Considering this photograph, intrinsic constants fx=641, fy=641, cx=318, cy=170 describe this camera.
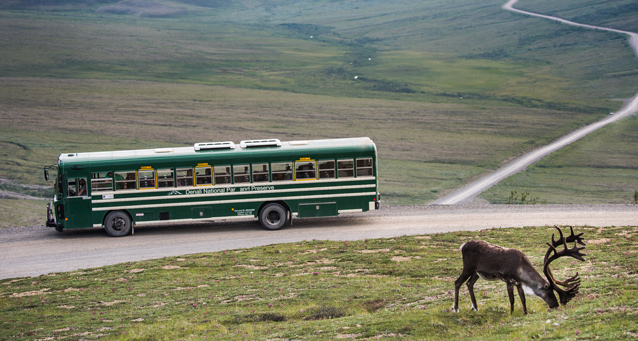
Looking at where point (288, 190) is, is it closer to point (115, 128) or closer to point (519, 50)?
point (115, 128)

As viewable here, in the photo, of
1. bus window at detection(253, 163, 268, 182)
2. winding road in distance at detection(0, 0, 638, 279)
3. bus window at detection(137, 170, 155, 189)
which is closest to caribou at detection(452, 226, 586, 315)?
winding road in distance at detection(0, 0, 638, 279)

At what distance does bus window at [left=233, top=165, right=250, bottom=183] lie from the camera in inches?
1268

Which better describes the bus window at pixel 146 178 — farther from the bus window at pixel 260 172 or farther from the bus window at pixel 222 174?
the bus window at pixel 260 172

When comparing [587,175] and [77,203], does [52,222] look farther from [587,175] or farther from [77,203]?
[587,175]

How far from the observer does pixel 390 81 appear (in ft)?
387

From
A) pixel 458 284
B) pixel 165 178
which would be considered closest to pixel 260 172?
pixel 165 178

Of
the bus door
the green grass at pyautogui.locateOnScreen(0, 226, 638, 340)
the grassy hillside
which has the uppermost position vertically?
the grassy hillside

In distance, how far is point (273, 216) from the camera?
33188 millimetres

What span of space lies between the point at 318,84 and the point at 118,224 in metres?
85.3

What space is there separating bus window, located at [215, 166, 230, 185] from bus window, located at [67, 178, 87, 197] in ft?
21.3

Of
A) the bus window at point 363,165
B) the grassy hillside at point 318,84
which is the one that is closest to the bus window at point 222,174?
the bus window at point 363,165

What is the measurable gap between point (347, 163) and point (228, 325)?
1585 cm

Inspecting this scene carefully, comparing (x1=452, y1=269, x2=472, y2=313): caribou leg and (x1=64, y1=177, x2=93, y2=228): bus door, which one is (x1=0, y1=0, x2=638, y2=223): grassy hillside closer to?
(x1=64, y1=177, x2=93, y2=228): bus door

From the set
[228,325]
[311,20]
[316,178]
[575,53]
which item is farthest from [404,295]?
[311,20]
